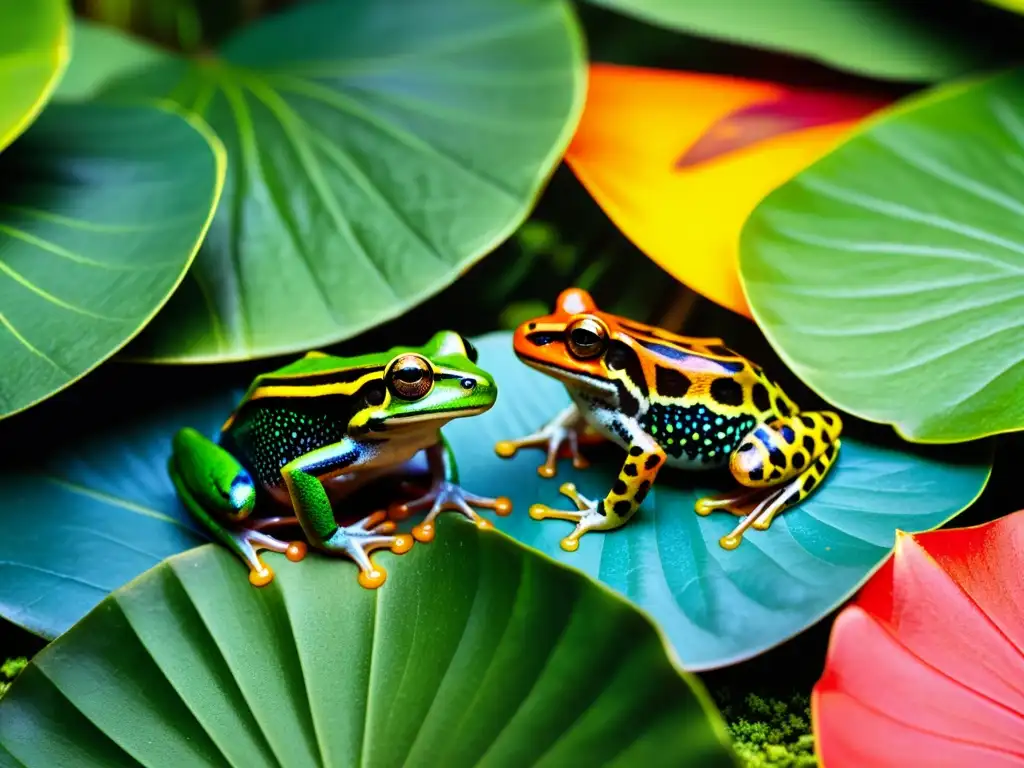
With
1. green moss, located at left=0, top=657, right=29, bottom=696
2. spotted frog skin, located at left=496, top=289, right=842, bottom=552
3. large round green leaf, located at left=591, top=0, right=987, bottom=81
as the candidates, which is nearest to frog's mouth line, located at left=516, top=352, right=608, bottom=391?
spotted frog skin, located at left=496, top=289, right=842, bottom=552

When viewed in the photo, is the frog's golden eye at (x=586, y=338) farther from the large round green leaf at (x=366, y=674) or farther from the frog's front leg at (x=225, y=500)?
the frog's front leg at (x=225, y=500)

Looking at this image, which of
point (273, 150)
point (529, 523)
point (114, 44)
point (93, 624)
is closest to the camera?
point (93, 624)

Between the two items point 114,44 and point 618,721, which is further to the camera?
point 114,44

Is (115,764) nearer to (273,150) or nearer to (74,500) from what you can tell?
(74,500)

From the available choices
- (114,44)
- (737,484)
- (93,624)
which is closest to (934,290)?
(737,484)

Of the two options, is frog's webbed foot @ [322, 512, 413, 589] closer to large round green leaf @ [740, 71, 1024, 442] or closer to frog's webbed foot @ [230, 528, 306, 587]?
frog's webbed foot @ [230, 528, 306, 587]

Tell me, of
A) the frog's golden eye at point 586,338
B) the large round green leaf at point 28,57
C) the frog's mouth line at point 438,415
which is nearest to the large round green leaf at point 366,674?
the frog's mouth line at point 438,415
